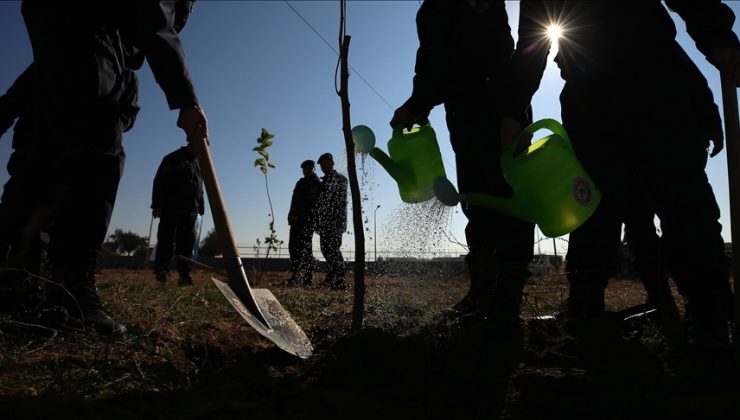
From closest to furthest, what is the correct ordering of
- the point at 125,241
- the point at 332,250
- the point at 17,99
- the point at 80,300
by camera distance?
the point at 80,300, the point at 17,99, the point at 332,250, the point at 125,241

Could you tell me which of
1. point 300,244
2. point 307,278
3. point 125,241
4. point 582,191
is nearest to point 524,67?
point 582,191

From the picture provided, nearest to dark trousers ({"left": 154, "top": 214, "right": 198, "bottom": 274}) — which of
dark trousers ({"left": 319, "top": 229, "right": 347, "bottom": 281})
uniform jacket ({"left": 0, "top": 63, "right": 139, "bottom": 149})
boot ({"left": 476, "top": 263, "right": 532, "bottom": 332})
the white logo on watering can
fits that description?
dark trousers ({"left": 319, "top": 229, "right": 347, "bottom": 281})

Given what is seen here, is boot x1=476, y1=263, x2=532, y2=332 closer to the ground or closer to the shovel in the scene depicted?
the ground

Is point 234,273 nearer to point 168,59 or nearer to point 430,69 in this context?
point 168,59

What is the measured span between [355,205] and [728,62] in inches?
52.8

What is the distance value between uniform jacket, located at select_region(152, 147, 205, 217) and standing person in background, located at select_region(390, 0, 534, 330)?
3561mm

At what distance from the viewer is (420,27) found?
2512mm

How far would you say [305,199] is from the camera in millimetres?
6207

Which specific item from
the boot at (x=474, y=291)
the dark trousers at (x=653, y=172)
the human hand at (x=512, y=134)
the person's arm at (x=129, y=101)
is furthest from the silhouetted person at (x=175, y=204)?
the dark trousers at (x=653, y=172)

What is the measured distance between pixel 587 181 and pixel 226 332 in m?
1.50

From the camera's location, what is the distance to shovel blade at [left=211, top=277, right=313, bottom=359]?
1503 millimetres

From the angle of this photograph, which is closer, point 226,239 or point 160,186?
point 226,239

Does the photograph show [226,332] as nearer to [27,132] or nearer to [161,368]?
[161,368]

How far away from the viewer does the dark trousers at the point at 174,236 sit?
522 cm
